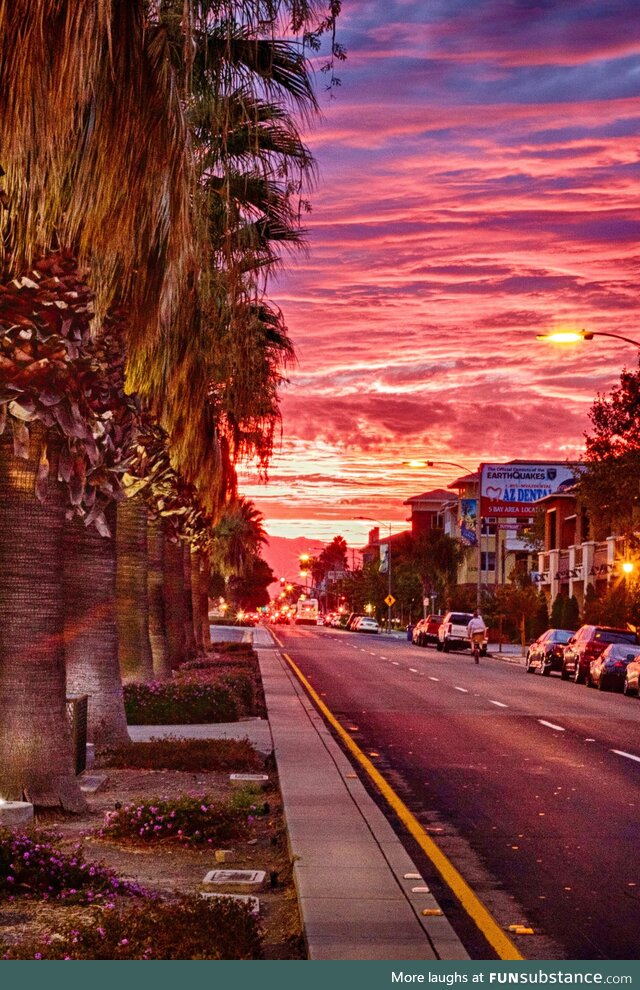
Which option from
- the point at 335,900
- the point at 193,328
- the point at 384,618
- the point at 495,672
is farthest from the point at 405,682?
the point at 384,618

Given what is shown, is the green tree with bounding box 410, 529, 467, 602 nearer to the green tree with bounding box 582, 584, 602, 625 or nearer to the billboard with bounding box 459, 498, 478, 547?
the billboard with bounding box 459, 498, 478, 547

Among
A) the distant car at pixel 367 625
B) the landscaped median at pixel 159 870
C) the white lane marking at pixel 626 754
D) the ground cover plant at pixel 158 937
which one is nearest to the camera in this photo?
the ground cover plant at pixel 158 937

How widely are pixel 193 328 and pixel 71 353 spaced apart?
27.2ft

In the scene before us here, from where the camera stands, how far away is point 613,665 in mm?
39031

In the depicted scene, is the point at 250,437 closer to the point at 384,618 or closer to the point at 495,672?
the point at 495,672

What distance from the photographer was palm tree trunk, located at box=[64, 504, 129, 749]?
17.5m

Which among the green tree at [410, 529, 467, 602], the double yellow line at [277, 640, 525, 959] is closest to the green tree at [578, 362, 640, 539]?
the double yellow line at [277, 640, 525, 959]

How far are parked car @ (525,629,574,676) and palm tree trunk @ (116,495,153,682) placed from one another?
82.1 feet

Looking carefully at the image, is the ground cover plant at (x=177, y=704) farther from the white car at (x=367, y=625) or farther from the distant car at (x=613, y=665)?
the white car at (x=367, y=625)

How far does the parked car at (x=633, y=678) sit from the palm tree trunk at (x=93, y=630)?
21.4m

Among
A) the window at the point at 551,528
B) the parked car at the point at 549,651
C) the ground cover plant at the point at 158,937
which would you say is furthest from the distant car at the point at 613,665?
the window at the point at 551,528

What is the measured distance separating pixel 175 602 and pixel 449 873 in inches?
997

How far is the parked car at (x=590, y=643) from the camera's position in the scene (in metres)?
42.2

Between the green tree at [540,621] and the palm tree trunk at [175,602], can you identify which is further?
the green tree at [540,621]
